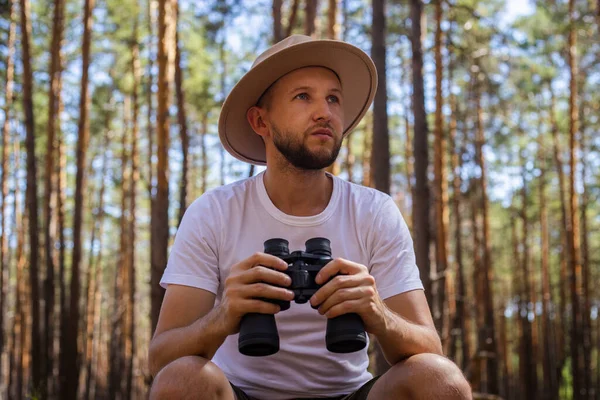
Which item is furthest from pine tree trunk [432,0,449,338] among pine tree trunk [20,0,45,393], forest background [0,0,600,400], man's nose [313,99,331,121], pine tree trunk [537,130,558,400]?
man's nose [313,99,331,121]

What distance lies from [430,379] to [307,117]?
1.19 m

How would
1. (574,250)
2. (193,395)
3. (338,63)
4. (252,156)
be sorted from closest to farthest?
(193,395), (338,63), (252,156), (574,250)

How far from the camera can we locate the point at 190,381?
2219 mm

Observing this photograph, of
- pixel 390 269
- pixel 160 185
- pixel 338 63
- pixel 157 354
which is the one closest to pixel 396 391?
pixel 390 269

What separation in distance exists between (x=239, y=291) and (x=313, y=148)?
80cm

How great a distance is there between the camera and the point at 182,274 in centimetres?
259

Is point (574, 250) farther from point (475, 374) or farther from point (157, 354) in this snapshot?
point (157, 354)

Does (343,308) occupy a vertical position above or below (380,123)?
below

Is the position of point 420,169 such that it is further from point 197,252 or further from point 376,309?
point 376,309

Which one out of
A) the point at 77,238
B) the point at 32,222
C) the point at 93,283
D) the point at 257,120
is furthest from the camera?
the point at 93,283

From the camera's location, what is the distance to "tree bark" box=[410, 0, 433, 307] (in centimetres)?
862

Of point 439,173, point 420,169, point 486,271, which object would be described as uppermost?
point 439,173

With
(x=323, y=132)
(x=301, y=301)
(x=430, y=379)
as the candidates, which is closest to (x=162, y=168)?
(x=323, y=132)

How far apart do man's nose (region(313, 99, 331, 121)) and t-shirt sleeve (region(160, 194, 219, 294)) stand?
0.57m
